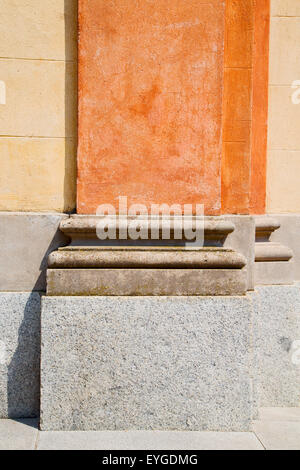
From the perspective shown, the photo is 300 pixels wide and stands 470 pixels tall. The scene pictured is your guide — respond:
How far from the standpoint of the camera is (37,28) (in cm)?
421

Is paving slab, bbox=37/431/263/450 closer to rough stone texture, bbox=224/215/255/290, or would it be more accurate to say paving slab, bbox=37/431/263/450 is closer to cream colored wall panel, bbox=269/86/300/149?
rough stone texture, bbox=224/215/255/290

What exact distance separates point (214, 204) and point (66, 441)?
2010 mm

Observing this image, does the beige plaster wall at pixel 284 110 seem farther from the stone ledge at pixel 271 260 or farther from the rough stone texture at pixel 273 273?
the rough stone texture at pixel 273 273

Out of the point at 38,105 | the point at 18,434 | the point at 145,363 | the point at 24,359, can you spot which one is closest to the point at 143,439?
the point at 145,363

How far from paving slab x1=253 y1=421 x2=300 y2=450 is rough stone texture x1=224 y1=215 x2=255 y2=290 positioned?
120cm

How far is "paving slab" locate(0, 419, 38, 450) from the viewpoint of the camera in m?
3.60

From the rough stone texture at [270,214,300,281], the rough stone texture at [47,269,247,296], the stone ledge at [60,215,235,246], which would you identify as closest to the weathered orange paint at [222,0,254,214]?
the stone ledge at [60,215,235,246]

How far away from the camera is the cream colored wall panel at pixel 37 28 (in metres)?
4.20

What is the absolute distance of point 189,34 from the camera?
13.6 ft

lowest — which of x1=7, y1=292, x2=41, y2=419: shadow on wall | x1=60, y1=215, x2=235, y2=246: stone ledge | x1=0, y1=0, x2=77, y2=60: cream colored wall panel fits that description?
x1=7, y1=292, x2=41, y2=419: shadow on wall

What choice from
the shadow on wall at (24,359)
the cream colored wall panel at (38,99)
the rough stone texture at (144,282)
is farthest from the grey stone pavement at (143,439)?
the cream colored wall panel at (38,99)

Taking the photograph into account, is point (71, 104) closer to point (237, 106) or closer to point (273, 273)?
point (237, 106)

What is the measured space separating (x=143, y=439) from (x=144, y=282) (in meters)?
1.06
